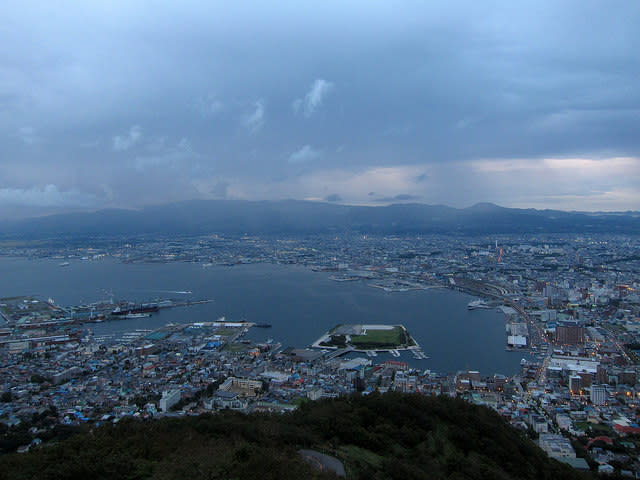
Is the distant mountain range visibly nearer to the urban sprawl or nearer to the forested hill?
the urban sprawl

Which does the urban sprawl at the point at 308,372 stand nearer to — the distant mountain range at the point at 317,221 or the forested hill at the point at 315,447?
the forested hill at the point at 315,447

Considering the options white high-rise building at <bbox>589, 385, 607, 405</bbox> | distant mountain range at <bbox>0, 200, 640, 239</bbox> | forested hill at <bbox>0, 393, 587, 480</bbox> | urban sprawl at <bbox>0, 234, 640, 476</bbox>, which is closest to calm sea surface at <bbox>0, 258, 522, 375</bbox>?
urban sprawl at <bbox>0, 234, 640, 476</bbox>

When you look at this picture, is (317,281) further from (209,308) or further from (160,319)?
(160,319)

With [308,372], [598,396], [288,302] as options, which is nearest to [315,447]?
[308,372]

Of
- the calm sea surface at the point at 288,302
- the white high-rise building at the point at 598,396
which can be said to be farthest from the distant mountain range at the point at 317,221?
the white high-rise building at the point at 598,396

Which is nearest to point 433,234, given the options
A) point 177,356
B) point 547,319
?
point 547,319

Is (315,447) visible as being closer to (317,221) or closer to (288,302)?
(288,302)

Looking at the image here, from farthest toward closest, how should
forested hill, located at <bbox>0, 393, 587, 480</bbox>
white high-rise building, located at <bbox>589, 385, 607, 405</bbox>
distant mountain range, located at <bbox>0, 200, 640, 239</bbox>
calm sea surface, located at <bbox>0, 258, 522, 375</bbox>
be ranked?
distant mountain range, located at <bbox>0, 200, 640, 239</bbox>
calm sea surface, located at <bbox>0, 258, 522, 375</bbox>
white high-rise building, located at <bbox>589, 385, 607, 405</bbox>
forested hill, located at <bbox>0, 393, 587, 480</bbox>
